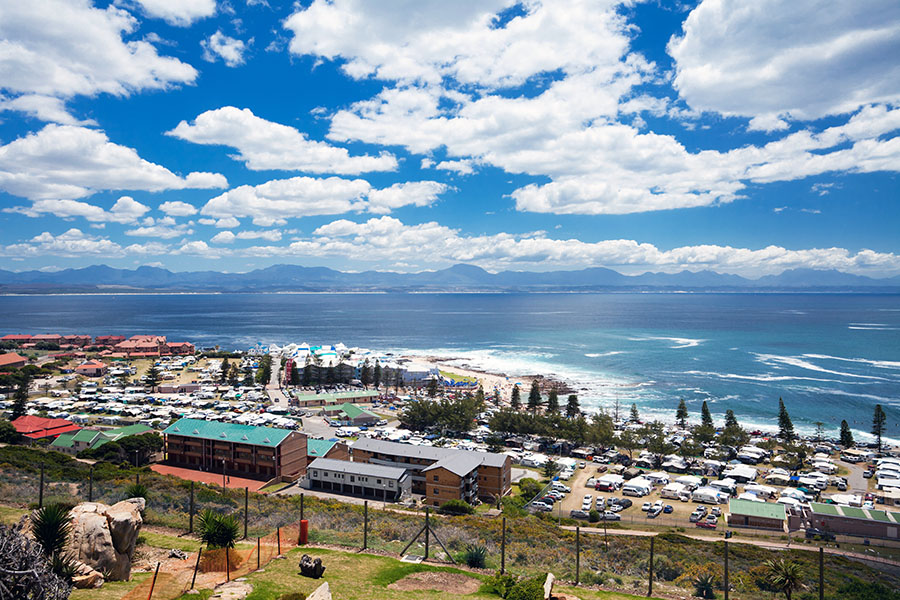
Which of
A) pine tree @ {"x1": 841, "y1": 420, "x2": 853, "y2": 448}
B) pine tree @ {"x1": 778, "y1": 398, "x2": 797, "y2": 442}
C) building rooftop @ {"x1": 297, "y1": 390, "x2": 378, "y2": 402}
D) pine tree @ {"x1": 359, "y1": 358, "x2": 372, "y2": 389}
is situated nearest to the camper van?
pine tree @ {"x1": 778, "y1": 398, "x2": 797, "y2": 442}

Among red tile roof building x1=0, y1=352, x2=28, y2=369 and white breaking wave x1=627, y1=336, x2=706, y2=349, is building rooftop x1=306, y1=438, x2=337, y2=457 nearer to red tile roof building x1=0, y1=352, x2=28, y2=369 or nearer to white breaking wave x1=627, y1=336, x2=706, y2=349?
red tile roof building x1=0, y1=352, x2=28, y2=369

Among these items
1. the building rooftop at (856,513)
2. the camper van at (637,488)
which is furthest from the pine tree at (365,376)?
the building rooftop at (856,513)

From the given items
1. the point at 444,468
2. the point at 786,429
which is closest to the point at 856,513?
the point at 786,429

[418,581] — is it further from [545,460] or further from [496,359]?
[496,359]

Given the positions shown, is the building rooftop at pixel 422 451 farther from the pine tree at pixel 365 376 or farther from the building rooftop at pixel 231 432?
the pine tree at pixel 365 376

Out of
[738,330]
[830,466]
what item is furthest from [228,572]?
[738,330]

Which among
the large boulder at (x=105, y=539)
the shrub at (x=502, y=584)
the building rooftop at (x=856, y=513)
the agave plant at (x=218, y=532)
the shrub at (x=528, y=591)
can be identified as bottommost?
the building rooftop at (x=856, y=513)
